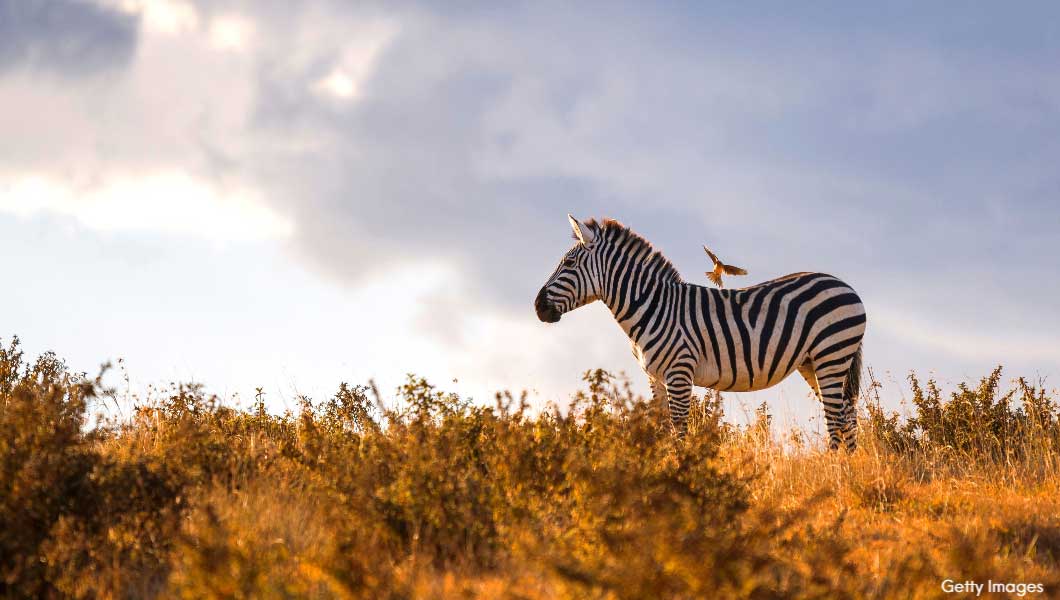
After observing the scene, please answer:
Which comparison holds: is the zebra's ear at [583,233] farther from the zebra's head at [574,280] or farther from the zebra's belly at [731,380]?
the zebra's belly at [731,380]

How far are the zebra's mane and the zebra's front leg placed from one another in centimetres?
152

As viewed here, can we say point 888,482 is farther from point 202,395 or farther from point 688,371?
point 202,395

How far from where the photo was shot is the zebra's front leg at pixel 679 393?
453 inches

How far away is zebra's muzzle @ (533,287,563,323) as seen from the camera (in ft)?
40.6

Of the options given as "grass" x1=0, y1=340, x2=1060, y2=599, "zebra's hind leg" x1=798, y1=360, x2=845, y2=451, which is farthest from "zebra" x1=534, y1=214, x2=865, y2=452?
"grass" x1=0, y1=340, x2=1060, y2=599

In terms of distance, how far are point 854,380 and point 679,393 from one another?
2.88m

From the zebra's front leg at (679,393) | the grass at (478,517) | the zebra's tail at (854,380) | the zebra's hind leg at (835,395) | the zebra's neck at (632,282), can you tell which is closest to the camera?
the grass at (478,517)

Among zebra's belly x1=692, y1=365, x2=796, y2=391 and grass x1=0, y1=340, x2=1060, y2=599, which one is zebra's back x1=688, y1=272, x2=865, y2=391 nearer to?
zebra's belly x1=692, y1=365, x2=796, y2=391

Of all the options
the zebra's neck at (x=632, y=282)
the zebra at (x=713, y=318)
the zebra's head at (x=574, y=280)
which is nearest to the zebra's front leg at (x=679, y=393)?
the zebra at (x=713, y=318)

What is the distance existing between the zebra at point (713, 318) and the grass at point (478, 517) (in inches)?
102

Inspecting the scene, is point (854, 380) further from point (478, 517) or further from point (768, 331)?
point (478, 517)

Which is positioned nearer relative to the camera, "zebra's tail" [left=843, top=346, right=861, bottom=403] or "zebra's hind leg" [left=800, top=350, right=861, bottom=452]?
"zebra's hind leg" [left=800, top=350, right=861, bottom=452]

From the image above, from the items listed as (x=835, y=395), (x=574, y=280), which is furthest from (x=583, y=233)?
(x=835, y=395)

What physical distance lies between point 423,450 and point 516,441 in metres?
0.73
